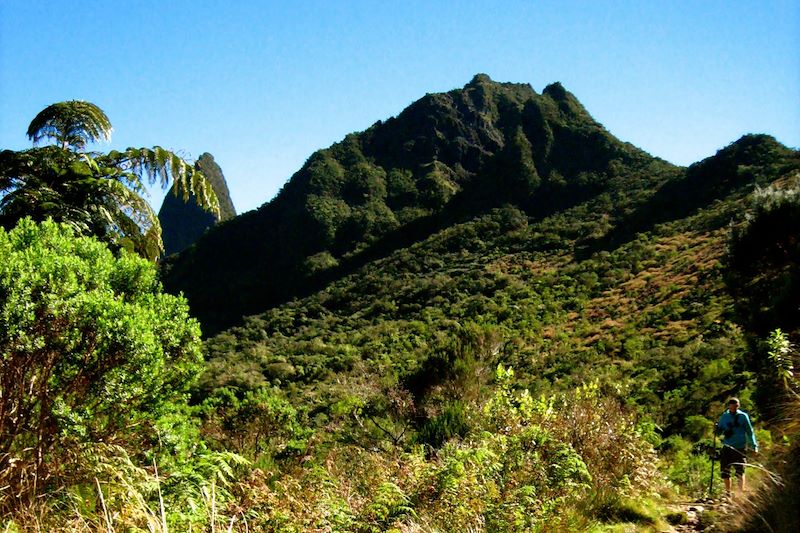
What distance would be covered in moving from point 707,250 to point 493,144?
143 ft

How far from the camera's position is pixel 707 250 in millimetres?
29234

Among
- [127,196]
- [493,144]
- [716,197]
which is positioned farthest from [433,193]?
[127,196]

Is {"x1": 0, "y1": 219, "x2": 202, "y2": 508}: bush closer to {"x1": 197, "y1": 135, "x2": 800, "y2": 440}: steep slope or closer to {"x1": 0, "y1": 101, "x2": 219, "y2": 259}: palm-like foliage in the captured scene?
{"x1": 0, "y1": 101, "x2": 219, "y2": 259}: palm-like foliage

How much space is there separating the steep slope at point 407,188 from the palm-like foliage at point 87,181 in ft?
138

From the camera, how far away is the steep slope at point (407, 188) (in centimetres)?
5431

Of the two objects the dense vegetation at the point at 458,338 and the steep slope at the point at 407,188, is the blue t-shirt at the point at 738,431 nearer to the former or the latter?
the dense vegetation at the point at 458,338

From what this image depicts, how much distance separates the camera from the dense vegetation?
4277mm

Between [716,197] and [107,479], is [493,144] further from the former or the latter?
[107,479]

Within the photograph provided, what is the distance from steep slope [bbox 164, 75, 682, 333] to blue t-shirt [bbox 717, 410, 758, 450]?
41732mm

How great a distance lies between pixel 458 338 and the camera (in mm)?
19406

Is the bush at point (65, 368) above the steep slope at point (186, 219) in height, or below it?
below

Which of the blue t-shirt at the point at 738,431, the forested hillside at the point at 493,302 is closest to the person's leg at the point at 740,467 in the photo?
the blue t-shirt at the point at 738,431

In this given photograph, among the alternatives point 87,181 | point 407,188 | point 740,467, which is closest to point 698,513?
point 740,467

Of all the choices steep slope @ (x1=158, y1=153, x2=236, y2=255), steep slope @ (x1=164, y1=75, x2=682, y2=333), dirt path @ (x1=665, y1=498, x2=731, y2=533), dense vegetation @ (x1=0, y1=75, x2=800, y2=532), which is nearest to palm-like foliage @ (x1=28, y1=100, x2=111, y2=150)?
dense vegetation @ (x1=0, y1=75, x2=800, y2=532)
